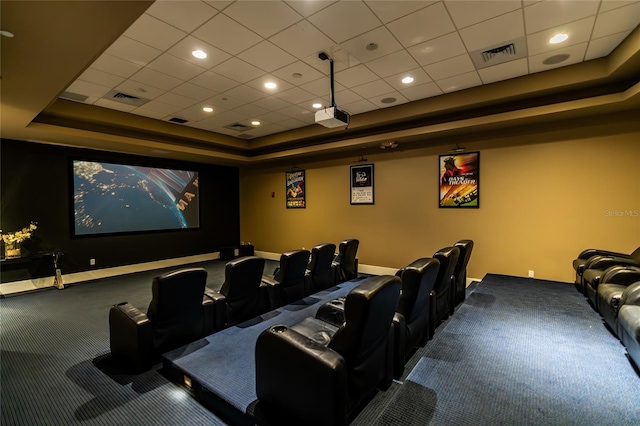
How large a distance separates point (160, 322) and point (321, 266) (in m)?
2.59

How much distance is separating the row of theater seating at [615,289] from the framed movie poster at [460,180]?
1848 mm

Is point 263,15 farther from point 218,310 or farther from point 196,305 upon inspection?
Result: point 218,310

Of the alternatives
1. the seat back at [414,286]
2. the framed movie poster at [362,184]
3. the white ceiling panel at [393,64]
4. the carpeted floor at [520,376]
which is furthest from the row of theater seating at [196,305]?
the white ceiling panel at [393,64]

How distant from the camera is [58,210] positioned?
609 cm

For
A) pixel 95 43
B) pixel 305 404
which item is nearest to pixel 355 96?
pixel 95 43

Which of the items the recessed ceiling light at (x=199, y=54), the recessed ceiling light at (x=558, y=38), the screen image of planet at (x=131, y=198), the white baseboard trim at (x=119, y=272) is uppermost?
the recessed ceiling light at (x=199, y=54)

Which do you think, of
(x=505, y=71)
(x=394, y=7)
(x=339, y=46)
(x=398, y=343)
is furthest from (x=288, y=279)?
(x=505, y=71)

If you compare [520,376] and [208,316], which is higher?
[208,316]

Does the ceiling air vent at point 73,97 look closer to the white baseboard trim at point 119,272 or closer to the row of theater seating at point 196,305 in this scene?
the white baseboard trim at point 119,272

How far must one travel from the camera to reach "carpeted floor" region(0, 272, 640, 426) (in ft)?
6.15

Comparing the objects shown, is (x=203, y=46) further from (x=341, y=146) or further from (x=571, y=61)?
(x=571, y=61)

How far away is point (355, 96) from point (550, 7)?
275 centimetres

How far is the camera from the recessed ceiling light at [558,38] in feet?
10.4

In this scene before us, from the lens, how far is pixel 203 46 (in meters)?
3.33
